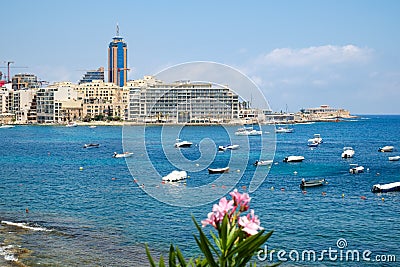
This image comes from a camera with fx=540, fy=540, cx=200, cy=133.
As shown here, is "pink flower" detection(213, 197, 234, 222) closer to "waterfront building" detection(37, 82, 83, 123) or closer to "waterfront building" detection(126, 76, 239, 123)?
"waterfront building" detection(126, 76, 239, 123)

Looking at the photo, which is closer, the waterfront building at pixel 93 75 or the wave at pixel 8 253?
the wave at pixel 8 253

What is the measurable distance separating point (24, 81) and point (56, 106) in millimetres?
46947

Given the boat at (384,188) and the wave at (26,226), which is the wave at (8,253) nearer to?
the wave at (26,226)

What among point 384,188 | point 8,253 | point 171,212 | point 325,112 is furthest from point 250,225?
point 325,112

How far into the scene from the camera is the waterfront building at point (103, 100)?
91125 millimetres

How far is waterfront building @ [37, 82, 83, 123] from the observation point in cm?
8838

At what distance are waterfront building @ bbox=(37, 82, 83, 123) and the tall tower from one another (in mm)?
62164

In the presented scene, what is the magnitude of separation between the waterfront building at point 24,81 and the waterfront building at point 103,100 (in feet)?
106

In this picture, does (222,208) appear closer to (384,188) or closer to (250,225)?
(250,225)

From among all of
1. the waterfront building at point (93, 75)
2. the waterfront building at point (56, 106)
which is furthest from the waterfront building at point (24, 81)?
the waterfront building at point (56, 106)

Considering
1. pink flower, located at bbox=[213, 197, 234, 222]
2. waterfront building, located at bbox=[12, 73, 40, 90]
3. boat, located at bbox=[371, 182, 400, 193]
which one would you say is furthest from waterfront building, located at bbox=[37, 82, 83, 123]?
pink flower, located at bbox=[213, 197, 234, 222]

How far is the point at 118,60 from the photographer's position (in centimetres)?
15250

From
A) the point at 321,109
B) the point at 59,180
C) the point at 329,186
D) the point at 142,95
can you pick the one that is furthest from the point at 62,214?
the point at 321,109

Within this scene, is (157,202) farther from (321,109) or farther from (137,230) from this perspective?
(321,109)
